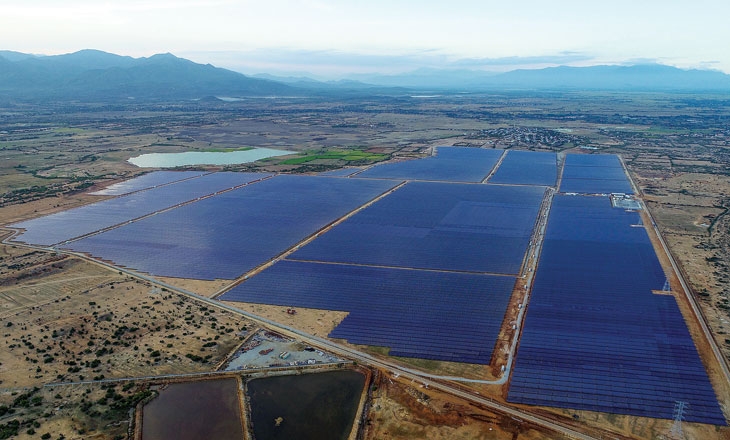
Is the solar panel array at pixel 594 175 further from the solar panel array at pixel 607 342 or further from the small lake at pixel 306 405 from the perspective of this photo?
the small lake at pixel 306 405

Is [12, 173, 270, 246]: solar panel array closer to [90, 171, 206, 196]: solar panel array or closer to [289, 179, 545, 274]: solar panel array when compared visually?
[90, 171, 206, 196]: solar panel array

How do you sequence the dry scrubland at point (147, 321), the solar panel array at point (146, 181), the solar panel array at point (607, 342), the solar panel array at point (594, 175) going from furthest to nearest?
the solar panel array at point (594, 175) → the solar panel array at point (146, 181) → the solar panel array at point (607, 342) → the dry scrubland at point (147, 321)

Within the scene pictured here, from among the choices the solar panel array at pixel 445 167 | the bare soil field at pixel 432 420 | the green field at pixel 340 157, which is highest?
the green field at pixel 340 157

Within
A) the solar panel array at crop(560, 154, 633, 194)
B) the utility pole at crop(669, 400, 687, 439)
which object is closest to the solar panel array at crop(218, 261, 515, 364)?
the utility pole at crop(669, 400, 687, 439)

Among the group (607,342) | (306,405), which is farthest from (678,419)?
(306,405)

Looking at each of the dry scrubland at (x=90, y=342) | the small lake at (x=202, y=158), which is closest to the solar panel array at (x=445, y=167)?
the small lake at (x=202, y=158)

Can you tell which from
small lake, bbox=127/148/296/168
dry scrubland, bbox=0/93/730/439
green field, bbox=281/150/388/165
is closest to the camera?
dry scrubland, bbox=0/93/730/439
